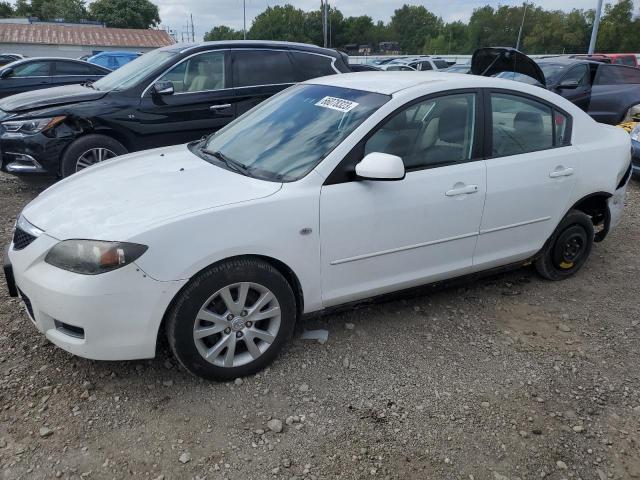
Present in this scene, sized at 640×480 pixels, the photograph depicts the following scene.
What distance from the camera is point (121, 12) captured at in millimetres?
77625

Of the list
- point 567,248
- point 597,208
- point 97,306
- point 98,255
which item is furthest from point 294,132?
point 597,208

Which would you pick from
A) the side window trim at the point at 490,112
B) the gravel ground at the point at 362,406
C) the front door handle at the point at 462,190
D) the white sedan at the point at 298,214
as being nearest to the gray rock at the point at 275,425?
the gravel ground at the point at 362,406

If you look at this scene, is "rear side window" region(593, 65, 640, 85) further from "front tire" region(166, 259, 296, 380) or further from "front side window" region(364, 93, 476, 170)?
"front tire" region(166, 259, 296, 380)

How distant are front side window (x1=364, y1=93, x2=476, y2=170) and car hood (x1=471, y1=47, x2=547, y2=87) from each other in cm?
244

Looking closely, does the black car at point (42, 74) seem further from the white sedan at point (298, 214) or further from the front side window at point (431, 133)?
the front side window at point (431, 133)

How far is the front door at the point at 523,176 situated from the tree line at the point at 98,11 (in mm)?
83677

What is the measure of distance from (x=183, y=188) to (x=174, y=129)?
3.52 meters

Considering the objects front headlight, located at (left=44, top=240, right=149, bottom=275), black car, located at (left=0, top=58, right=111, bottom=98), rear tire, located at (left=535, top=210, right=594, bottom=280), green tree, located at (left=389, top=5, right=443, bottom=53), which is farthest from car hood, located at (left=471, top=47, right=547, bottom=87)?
green tree, located at (left=389, top=5, right=443, bottom=53)

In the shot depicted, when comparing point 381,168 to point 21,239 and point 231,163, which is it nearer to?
point 231,163

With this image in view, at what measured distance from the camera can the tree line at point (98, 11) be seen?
7794 centimetres

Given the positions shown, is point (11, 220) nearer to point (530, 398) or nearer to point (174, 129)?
point (174, 129)

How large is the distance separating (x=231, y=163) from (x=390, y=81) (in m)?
1.19

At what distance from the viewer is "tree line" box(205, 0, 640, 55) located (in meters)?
55.9

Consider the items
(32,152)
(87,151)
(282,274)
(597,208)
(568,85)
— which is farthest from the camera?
(568,85)
